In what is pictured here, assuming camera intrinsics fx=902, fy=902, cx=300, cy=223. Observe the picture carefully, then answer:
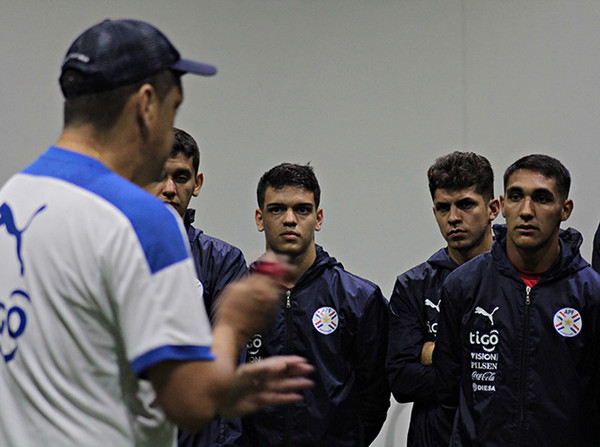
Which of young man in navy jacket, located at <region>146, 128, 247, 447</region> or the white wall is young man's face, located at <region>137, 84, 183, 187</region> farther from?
the white wall

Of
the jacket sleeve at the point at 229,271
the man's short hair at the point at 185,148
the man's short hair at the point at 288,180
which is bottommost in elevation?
the jacket sleeve at the point at 229,271

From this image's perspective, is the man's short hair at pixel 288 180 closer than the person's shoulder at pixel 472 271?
No

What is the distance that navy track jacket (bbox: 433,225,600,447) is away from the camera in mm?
2971

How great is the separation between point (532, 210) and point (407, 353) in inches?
29.3

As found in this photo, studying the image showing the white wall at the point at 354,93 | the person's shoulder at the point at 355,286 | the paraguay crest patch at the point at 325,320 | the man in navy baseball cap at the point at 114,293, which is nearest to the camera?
the man in navy baseball cap at the point at 114,293

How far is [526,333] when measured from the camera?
9.96ft

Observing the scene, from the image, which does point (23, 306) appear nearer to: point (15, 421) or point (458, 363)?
point (15, 421)

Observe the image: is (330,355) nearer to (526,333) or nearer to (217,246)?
(217,246)

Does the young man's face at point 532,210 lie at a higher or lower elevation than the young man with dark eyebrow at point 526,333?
higher

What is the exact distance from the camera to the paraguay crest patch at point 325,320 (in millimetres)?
3496

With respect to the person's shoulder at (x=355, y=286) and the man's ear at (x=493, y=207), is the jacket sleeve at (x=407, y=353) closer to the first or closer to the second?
the person's shoulder at (x=355, y=286)

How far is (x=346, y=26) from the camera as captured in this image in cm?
485

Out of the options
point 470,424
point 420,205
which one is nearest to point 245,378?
point 470,424

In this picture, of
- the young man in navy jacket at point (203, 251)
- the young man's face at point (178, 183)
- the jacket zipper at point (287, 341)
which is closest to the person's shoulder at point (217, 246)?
the young man in navy jacket at point (203, 251)
